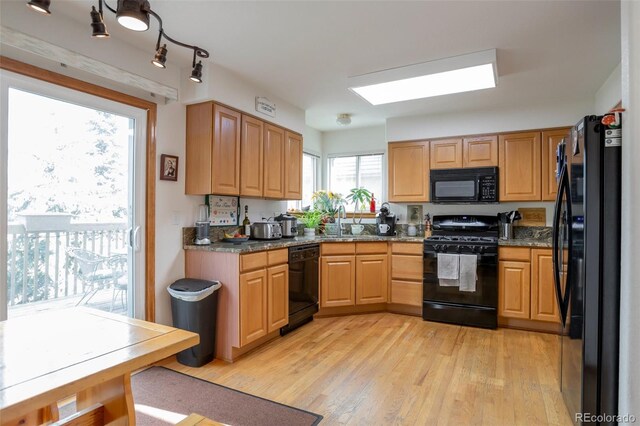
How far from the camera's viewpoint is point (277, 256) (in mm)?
3217

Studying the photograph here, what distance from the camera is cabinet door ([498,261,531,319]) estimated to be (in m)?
3.54

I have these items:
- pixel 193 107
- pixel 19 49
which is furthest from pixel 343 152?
pixel 19 49

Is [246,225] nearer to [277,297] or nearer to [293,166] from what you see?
[277,297]

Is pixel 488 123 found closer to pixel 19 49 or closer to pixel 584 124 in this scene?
pixel 584 124

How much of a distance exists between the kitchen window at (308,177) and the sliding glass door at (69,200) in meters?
2.62

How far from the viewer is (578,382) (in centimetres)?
182

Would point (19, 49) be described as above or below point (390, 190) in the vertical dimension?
above

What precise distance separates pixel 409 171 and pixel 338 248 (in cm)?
138

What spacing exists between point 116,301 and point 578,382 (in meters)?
3.08

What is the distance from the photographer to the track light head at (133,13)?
60.6 inches

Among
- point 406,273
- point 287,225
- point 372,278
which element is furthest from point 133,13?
point 406,273

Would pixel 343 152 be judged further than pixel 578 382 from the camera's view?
Yes

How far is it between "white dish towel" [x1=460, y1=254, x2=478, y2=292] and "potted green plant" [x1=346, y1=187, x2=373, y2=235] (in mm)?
1403

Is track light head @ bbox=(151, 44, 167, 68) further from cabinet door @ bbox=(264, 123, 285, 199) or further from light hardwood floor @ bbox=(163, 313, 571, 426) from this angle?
light hardwood floor @ bbox=(163, 313, 571, 426)
